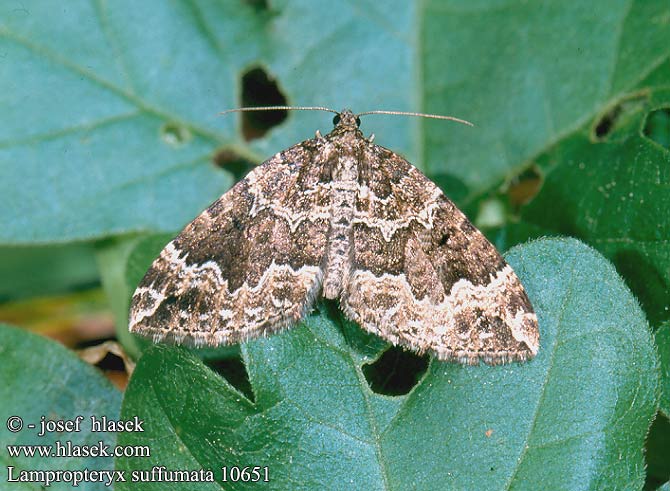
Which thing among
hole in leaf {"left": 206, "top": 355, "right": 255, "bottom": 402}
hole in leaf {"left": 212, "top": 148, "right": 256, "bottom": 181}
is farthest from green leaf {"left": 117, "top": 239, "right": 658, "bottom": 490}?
hole in leaf {"left": 212, "top": 148, "right": 256, "bottom": 181}

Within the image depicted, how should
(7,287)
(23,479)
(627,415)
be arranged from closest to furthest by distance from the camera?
(627,415) → (23,479) → (7,287)

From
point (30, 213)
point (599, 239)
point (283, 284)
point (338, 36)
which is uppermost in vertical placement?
point (338, 36)

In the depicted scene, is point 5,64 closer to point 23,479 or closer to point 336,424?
point 23,479

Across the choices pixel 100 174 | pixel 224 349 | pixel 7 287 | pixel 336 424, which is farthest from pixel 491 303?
pixel 7 287

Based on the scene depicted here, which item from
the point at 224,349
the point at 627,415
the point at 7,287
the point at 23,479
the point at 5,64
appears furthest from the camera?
the point at 7,287

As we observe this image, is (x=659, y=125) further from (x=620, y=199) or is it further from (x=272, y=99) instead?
(x=272, y=99)

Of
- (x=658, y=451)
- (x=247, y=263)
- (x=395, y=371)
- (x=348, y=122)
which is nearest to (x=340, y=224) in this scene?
(x=247, y=263)

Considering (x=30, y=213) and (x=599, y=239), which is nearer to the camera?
(x=599, y=239)

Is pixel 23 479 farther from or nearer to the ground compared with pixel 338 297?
nearer to the ground
